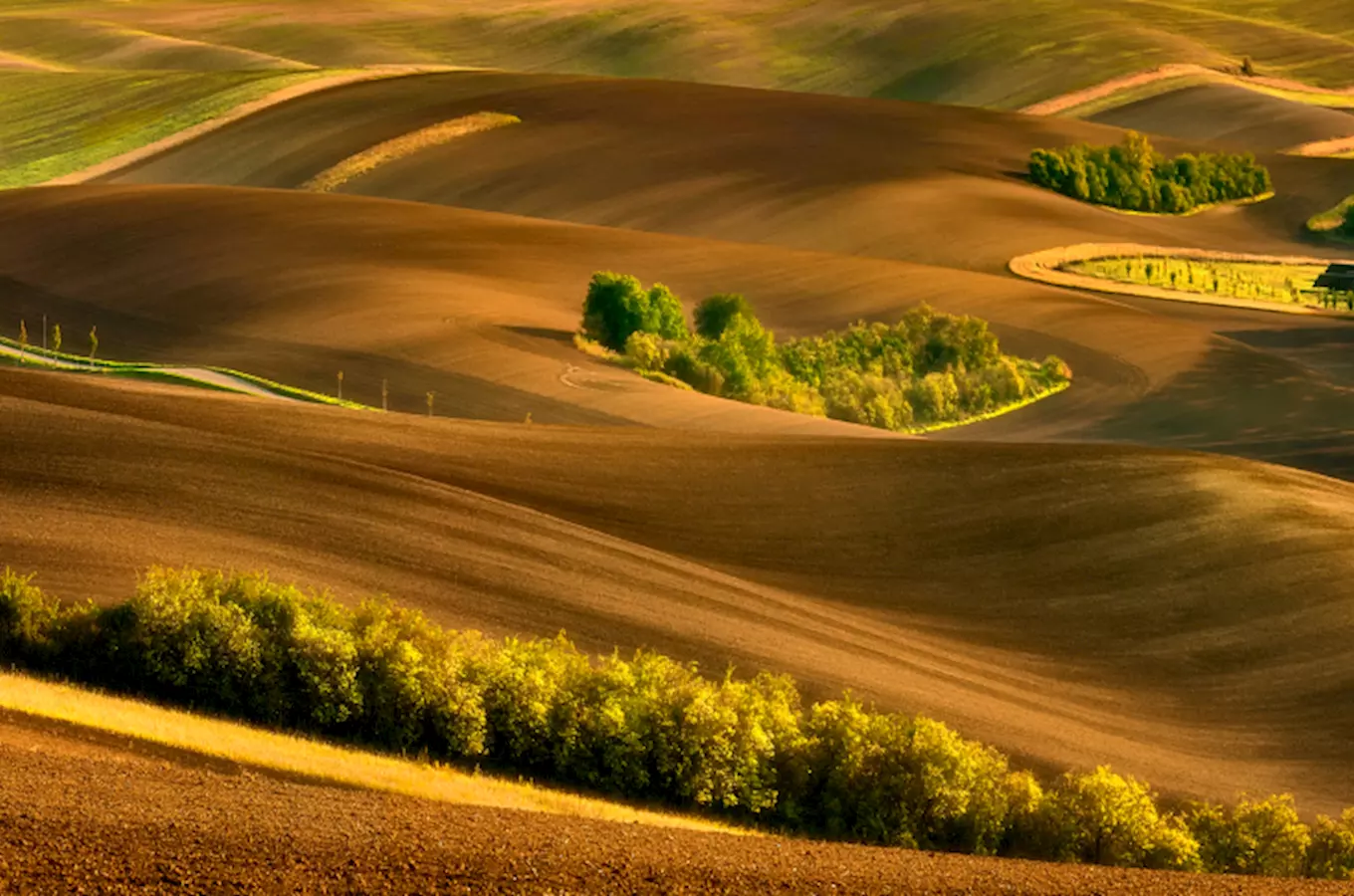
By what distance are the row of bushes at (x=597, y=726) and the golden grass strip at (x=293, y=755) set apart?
3.15 feet

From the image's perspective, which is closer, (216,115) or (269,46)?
(216,115)

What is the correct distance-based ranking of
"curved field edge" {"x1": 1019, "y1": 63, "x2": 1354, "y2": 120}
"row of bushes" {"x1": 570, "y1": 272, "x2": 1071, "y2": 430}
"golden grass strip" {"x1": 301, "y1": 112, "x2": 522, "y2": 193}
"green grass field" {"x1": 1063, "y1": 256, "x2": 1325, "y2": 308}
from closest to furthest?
"row of bushes" {"x1": 570, "y1": 272, "x2": 1071, "y2": 430} → "green grass field" {"x1": 1063, "y1": 256, "x2": 1325, "y2": 308} → "golden grass strip" {"x1": 301, "y1": 112, "x2": 522, "y2": 193} → "curved field edge" {"x1": 1019, "y1": 63, "x2": 1354, "y2": 120}

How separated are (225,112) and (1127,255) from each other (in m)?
53.7

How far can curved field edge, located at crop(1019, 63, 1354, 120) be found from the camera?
159750mm

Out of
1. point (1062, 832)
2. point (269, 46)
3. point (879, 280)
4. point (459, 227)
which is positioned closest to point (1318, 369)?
point (879, 280)

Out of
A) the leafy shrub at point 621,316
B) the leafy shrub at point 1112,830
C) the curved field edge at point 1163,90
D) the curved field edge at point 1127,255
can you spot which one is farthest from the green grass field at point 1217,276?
the leafy shrub at point 1112,830

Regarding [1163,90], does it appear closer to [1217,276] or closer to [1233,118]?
[1233,118]

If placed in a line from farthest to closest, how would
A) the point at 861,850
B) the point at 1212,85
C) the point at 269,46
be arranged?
the point at 269,46, the point at 1212,85, the point at 861,850

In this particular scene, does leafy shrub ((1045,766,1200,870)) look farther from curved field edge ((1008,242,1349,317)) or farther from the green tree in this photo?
curved field edge ((1008,242,1349,317))

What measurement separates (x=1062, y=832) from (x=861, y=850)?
9.02m

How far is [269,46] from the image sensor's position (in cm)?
17362

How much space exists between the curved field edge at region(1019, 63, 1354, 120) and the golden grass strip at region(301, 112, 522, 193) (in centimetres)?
4811

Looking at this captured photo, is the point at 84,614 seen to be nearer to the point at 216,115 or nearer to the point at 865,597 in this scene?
the point at 865,597

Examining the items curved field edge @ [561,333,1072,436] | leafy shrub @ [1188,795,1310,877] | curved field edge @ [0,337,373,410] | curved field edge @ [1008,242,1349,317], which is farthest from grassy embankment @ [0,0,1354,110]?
leafy shrub @ [1188,795,1310,877]
